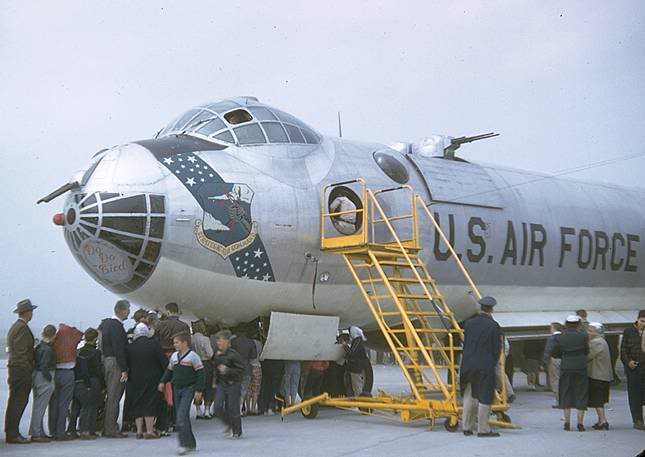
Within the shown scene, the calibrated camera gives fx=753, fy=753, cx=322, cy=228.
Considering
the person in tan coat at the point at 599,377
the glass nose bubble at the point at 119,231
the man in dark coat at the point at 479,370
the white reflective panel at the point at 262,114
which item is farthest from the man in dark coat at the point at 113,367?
the person in tan coat at the point at 599,377

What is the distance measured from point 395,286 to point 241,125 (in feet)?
11.3

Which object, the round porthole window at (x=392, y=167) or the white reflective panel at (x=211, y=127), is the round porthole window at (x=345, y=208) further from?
the white reflective panel at (x=211, y=127)

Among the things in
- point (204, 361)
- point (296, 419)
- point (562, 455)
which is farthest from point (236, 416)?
point (562, 455)

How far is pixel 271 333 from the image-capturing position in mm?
11047

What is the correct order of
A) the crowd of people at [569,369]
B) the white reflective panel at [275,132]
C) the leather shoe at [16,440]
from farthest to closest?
the white reflective panel at [275,132]
the crowd of people at [569,369]
the leather shoe at [16,440]

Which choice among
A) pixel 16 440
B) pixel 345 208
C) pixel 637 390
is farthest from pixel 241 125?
pixel 637 390

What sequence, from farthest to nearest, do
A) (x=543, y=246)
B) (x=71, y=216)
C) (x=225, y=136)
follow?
(x=543, y=246), (x=225, y=136), (x=71, y=216)

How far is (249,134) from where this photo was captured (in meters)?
11.4

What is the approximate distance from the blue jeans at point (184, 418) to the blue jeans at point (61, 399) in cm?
179

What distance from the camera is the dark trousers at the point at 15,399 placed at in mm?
8953

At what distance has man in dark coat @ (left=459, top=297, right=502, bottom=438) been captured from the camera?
907 cm

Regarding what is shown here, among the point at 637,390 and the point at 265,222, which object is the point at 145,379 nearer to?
the point at 265,222

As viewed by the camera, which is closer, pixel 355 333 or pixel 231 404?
pixel 231 404

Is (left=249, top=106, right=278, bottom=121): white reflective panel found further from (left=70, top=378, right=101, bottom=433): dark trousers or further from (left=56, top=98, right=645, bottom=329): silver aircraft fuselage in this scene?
(left=70, top=378, right=101, bottom=433): dark trousers
